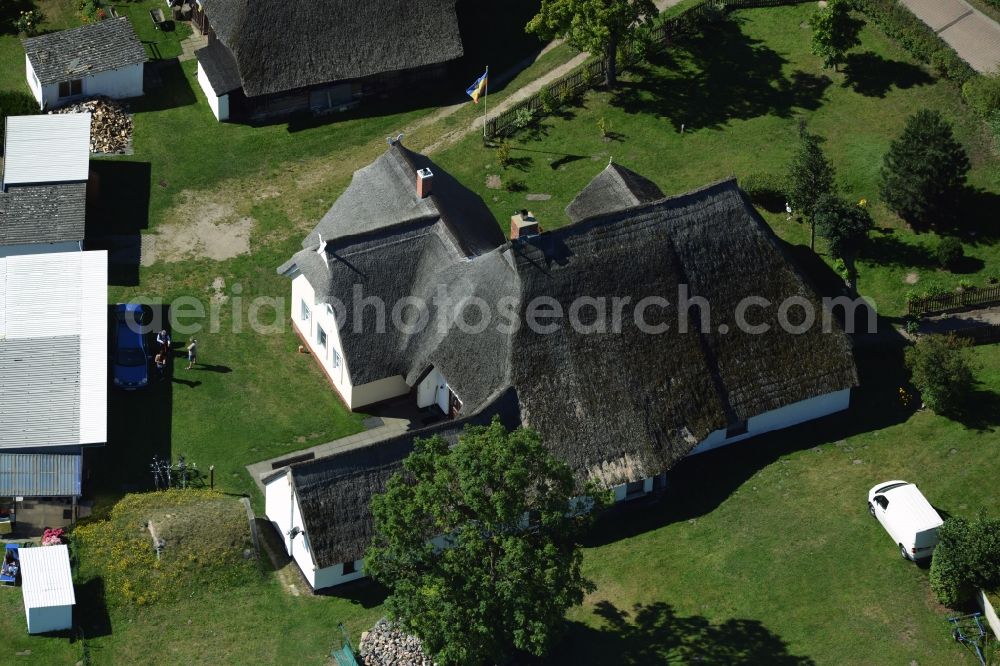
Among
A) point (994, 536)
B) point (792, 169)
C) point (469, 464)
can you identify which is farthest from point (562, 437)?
point (792, 169)

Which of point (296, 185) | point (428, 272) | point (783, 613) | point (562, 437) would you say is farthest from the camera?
point (296, 185)

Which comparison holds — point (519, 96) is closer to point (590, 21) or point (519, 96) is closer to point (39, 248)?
point (590, 21)

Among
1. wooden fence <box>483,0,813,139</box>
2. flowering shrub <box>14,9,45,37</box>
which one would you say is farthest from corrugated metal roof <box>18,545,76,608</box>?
flowering shrub <box>14,9,45,37</box>

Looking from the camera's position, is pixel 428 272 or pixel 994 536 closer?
pixel 994 536

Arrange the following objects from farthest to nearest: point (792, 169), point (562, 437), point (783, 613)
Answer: point (792, 169), point (562, 437), point (783, 613)

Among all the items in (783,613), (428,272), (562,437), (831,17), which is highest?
(831,17)

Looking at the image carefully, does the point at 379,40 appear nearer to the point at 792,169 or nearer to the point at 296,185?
the point at 296,185
